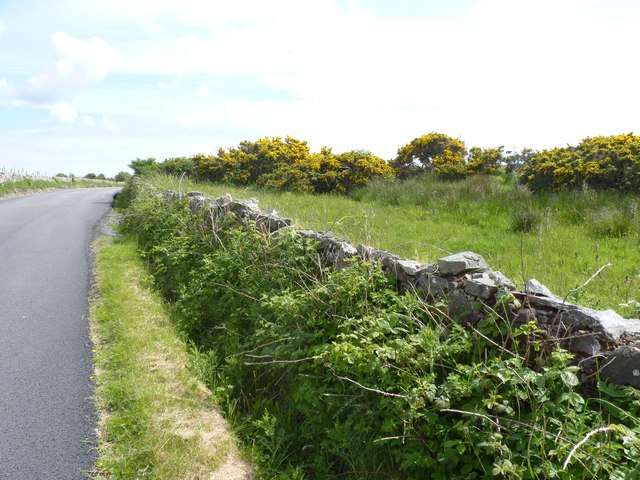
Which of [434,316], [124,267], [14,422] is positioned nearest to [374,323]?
[434,316]

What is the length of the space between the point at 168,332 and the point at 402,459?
12.5 ft

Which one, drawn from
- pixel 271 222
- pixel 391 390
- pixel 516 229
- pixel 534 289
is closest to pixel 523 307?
pixel 534 289

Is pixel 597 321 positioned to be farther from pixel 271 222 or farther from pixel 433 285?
pixel 271 222

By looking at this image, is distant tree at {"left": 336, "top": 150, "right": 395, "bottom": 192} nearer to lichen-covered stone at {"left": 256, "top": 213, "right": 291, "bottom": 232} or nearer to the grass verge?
lichen-covered stone at {"left": 256, "top": 213, "right": 291, "bottom": 232}

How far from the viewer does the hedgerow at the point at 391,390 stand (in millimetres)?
2906

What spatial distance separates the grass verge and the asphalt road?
164 mm

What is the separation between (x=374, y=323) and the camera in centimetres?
413

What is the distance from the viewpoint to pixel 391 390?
362cm

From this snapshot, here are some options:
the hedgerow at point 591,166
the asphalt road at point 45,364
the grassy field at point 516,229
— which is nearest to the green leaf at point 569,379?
the grassy field at point 516,229

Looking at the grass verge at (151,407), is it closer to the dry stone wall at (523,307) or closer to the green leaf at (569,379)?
the dry stone wall at (523,307)

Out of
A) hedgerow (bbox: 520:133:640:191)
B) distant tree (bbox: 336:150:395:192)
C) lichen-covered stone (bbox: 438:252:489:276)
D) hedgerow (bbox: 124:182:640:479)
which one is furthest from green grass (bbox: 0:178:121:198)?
lichen-covered stone (bbox: 438:252:489:276)

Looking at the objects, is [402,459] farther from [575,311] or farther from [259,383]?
[259,383]

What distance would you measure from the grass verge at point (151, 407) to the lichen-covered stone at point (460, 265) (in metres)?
2.24

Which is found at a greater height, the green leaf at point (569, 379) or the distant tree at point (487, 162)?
the distant tree at point (487, 162)
